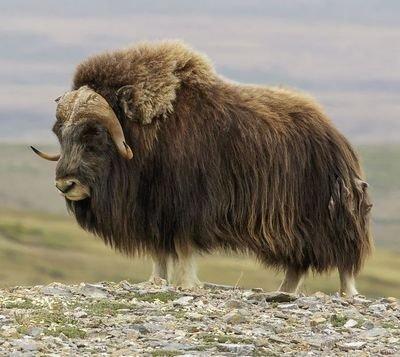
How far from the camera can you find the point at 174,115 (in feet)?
28.1

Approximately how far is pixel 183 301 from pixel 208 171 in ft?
6.34

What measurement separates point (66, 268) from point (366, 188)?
41.1 m

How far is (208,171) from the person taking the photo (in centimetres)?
850

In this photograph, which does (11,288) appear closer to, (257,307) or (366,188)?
(257,307)

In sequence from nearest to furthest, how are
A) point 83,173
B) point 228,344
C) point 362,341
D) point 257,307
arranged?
1. point 228,344
2. point 362,341
3. point 257,307
4. point 83,173

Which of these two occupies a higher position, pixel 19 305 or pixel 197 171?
pixel 197 171

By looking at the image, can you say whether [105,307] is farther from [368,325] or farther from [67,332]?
[368,325]

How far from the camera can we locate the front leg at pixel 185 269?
841 centimetres

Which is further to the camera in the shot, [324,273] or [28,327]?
[324,273]

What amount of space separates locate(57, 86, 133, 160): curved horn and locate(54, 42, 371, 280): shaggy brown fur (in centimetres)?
8

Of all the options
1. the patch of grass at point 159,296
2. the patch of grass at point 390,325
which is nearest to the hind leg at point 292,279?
the patch of grass at point 159,296

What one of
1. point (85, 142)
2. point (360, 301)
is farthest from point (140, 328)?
point (85, 142)

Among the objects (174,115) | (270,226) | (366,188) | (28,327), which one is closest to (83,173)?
(174,115)

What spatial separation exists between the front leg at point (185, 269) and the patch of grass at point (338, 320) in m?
2.05
